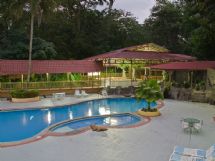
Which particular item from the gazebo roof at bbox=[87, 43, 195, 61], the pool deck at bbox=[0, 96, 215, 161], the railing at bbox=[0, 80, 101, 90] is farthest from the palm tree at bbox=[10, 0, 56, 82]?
the pool deck at bbox=[0, 96, 215, 161]

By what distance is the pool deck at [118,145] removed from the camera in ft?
28.7

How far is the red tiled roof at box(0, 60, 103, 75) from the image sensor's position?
22906 mm

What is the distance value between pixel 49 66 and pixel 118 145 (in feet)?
53.4

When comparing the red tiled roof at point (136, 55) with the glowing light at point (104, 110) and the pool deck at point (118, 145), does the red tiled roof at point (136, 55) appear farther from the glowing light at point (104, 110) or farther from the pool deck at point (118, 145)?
the pool deck at point (118, 145)

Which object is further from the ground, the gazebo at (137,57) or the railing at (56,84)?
the gazebo at (137,57)

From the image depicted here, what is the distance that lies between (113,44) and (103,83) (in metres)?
16.8

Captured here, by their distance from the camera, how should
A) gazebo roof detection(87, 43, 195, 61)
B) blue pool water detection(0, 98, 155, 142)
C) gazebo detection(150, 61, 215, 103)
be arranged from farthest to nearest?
Answer: gazebo roof detection(87, 43, 195, 61), gazebo detection(150, 61, 215, 103), blue pool water detection(0, 98, 155, 142)

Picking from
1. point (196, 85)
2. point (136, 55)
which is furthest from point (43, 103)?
point (196, 85)

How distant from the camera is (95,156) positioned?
28.8 ft

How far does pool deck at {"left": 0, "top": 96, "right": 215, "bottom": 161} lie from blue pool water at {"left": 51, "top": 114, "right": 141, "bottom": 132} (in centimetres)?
181

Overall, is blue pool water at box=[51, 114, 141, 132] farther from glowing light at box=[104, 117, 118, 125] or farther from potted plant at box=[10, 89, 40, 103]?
potted plant at box=[10, 89, 40, 103]

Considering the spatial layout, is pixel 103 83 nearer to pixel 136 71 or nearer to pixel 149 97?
pixel 136 71

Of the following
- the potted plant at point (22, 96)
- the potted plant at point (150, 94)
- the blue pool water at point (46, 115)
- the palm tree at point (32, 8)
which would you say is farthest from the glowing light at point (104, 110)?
the palm tree at point (32, 8)

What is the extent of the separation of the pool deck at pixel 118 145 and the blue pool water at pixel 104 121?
5.94 ft
